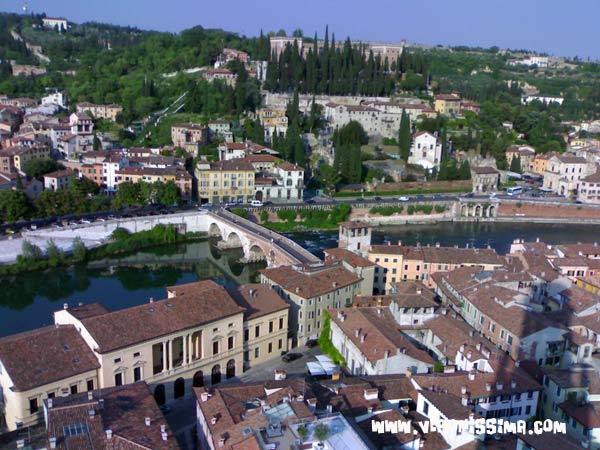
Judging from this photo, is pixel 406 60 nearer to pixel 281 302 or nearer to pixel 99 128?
pixel 99 128

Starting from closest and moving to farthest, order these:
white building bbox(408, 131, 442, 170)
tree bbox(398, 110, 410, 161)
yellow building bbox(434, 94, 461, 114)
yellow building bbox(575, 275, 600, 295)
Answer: yellow building bbox(575, 275, 600, 295) < tree bbox(398, 110, 410, 161) < white building bbox(408, 131, 442, 170) < yellow building bbox(434, 94, 461, 114)

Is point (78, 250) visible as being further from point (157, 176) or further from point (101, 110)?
point (101, 110)

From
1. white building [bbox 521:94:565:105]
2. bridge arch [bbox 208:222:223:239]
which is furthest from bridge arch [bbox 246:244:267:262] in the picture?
white building [bbox 521:94:565:105]

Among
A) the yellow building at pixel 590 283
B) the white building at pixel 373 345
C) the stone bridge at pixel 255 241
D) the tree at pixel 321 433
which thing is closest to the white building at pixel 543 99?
the stone bridge at pixel 255 241

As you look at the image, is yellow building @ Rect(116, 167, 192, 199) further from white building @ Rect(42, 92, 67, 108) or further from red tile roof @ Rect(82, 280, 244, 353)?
white building @ Rect(42, 92, 67, 108)

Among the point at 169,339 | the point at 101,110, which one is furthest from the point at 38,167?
the point at 169,339
